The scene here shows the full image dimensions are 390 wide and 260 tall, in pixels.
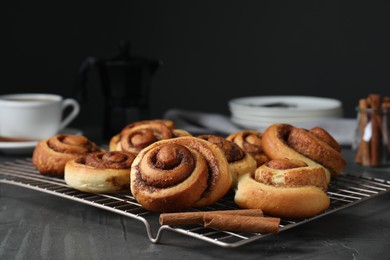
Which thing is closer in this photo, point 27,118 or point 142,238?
point 142,238

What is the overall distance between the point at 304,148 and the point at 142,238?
493 mm

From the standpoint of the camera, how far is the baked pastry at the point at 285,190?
1.37 m

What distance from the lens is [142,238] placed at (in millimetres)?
1373

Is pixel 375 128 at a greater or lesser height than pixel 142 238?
greater

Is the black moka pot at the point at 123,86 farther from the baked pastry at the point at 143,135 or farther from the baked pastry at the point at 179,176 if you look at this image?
the baked pastry at the point at 179,176

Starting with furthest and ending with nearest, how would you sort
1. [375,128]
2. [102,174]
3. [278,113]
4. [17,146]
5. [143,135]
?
[278,113] < [17,146] < [375,128] < [143,135] < [102,174]

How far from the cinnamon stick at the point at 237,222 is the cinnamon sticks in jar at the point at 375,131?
34.4 inches

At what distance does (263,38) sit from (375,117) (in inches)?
57.9

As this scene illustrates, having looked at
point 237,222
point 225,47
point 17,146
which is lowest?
point 17,146

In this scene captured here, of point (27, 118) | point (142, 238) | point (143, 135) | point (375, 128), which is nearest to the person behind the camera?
point (142, 238)

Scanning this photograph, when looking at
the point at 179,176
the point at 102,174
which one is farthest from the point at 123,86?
the point at 179,176

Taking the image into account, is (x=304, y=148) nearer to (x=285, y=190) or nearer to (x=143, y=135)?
(x=285, y=190)

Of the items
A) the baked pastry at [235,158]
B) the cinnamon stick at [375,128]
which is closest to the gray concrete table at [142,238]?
the baked pastry at [235,158]

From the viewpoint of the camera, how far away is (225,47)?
3.50 m
